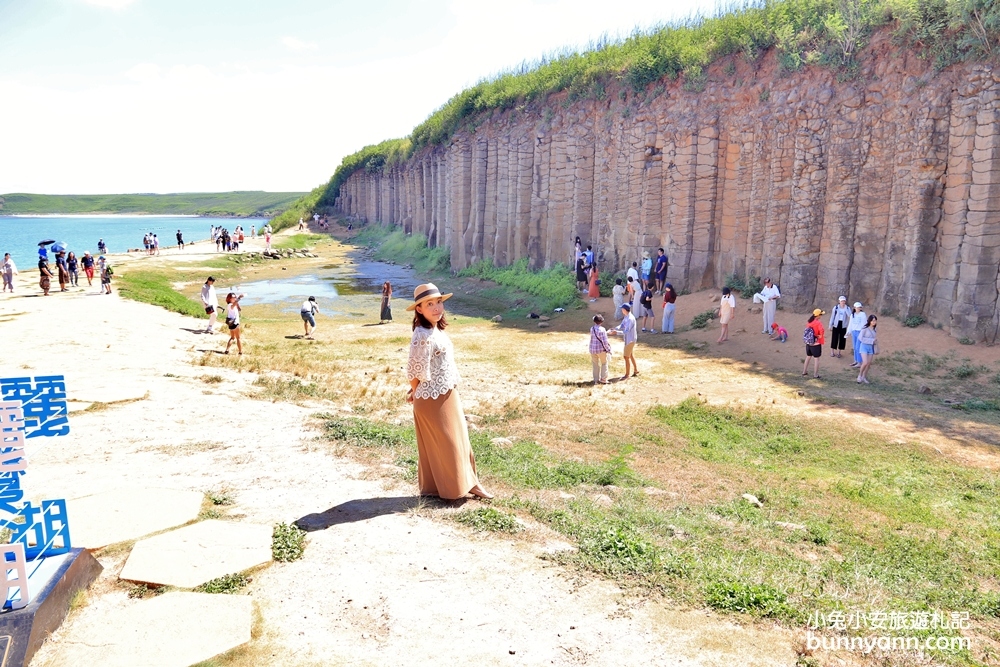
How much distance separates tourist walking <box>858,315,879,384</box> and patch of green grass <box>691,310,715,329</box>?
5.69m

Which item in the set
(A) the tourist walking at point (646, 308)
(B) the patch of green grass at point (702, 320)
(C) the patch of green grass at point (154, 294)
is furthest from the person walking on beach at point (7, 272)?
(B) the patch of green grass at point (702, 320)

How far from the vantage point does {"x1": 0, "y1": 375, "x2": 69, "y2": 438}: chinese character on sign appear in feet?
13.3

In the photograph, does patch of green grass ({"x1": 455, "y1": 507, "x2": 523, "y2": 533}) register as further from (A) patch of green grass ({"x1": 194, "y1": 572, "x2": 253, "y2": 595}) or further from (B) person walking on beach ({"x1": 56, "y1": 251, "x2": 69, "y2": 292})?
(B) person walking on beach ({"x1": 56, "y1": 251, "x2": 69, "y2": 292})

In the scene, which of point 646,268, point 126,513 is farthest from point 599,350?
point 646,268

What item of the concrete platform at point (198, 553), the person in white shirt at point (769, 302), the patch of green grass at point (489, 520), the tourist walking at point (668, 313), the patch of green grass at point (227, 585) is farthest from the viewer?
the tourist walking at point (668, 313)

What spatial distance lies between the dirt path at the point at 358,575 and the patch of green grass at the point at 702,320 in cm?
1268

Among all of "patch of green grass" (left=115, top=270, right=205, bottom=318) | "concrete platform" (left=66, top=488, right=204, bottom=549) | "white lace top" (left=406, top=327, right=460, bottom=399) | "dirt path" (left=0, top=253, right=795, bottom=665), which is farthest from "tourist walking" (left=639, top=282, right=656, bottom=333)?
"concrete platform" (left=66, top=488, right=204, bottom=549)

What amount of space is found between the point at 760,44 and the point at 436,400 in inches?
728

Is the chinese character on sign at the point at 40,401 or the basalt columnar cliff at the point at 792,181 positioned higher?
the basalt columnar cliff at the point at 792,181

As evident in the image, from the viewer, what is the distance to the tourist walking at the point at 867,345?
12727 millimetres

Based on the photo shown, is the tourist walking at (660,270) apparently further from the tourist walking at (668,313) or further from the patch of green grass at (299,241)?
the patch of green grass at (299,241)

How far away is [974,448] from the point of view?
30.3 feet

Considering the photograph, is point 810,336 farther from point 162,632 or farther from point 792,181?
point 162,632

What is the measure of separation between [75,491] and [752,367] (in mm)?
12626
